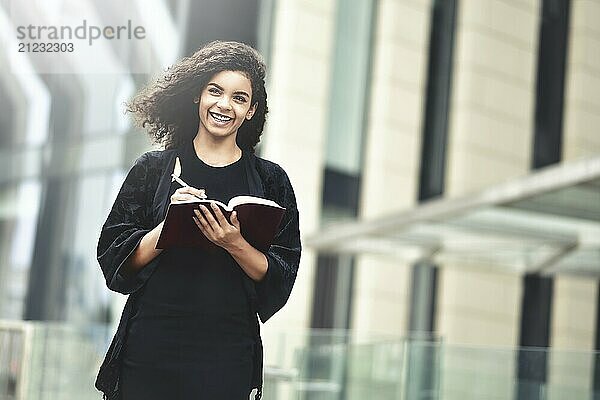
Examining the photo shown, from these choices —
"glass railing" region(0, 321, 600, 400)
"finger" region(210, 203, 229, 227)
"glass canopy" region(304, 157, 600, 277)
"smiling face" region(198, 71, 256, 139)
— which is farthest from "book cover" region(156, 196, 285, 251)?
"glass canopy" region(304, 157, 600, 277)

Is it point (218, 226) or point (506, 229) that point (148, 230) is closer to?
point (218, 226)

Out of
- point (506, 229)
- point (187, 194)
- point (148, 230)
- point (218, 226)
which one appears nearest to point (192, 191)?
point (187, 194)

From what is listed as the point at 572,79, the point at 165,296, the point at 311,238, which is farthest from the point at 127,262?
the point at 572,79

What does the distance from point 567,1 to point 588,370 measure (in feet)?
38.5

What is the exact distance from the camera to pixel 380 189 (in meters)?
14.6

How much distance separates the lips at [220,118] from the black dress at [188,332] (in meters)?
0.37

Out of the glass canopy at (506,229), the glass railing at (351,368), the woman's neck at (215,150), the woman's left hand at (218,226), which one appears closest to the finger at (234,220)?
the woman's left hand at (218,226)

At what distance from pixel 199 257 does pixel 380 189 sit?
455 inches

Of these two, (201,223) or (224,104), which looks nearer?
(201,223)

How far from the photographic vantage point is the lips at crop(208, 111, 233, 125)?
317 centimetres

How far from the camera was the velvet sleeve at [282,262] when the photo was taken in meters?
3.11

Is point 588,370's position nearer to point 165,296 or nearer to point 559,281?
point 165,296

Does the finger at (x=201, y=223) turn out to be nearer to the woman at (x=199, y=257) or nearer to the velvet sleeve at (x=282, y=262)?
the woman at (x=199, y=257)

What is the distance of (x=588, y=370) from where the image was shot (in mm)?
5742
